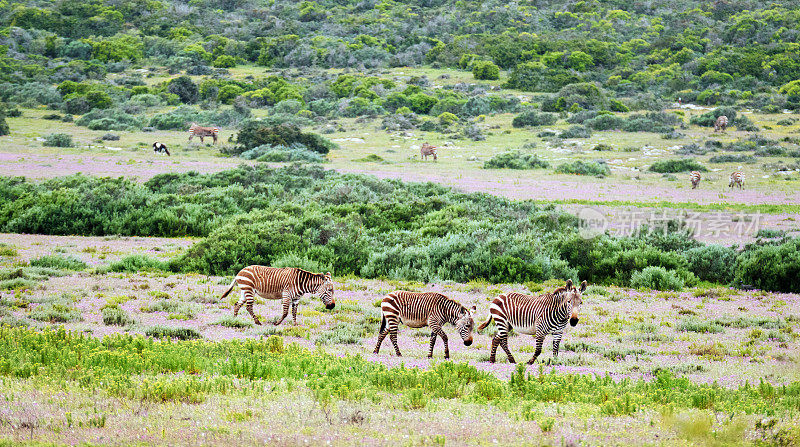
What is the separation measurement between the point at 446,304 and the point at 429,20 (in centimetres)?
12486

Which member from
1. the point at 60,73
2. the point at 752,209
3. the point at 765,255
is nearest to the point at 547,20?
the point at 60,73

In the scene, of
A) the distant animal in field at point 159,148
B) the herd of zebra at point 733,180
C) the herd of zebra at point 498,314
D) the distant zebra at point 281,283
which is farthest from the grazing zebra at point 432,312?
the distant animal in field at point 159,148

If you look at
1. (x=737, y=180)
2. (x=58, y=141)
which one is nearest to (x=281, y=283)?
(x=737, y=180)

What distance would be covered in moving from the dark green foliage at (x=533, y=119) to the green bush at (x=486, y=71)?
87.2 feet

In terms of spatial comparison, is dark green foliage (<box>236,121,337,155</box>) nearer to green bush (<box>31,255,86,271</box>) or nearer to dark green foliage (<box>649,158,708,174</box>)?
dark green foliage (<box>649,158,708,174</box>)

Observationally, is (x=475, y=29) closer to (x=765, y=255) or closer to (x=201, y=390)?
(x=765, y=255)

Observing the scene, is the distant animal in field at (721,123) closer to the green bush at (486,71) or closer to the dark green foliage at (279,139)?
the dark green foliage at (279,139)

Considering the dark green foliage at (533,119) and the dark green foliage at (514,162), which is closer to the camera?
the dark green foliage at (514,162)

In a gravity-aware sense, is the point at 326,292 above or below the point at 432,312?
below

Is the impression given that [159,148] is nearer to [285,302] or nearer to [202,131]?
[202,131]

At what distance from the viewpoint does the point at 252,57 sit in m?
101

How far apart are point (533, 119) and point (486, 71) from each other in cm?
2812

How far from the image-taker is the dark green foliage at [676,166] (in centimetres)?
3975

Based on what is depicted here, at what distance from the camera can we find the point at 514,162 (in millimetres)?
42344
